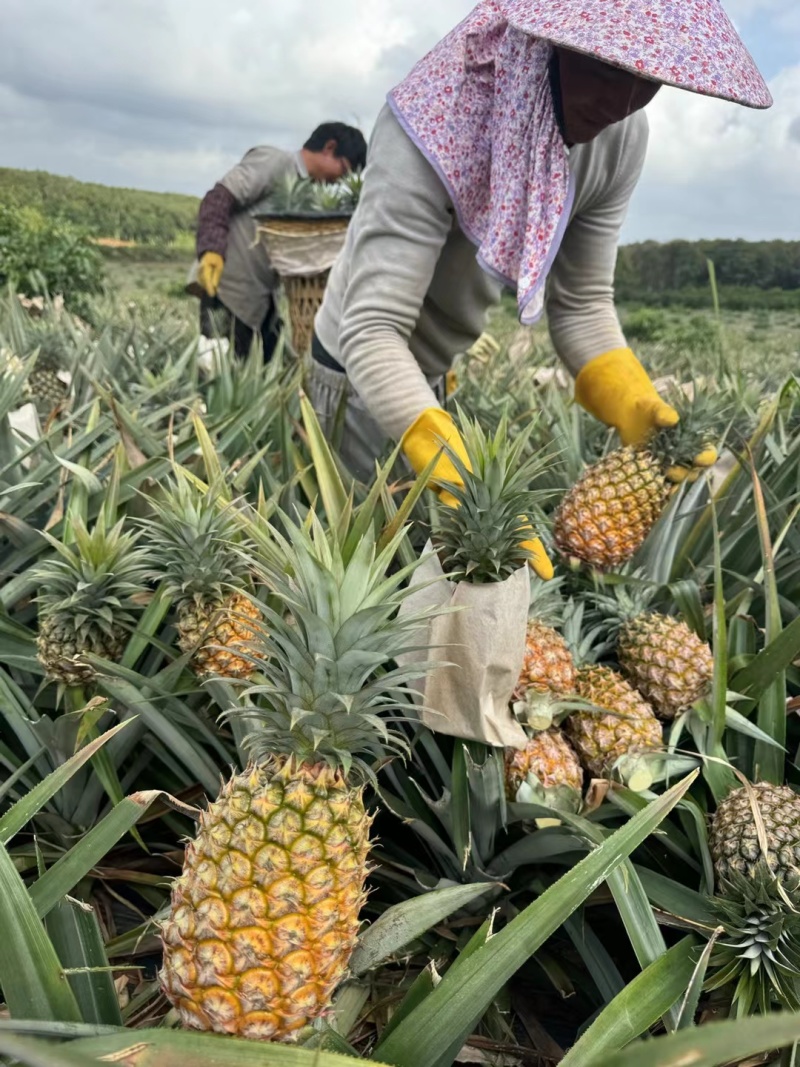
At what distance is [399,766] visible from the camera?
769 millimetres

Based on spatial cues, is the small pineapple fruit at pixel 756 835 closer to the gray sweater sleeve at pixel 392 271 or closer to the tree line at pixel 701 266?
the gray sweater sleeve at pixel 392 271

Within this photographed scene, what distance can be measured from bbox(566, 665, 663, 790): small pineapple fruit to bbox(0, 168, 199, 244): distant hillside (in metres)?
3.35

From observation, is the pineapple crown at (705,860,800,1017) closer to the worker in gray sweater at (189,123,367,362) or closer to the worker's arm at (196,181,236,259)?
the worker in gray sweater at (189,123,367,362)

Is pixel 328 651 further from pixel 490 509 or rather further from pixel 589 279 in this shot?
pixel 589 279

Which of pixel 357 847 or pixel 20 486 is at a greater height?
pixel 20 486

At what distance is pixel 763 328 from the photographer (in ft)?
12.1

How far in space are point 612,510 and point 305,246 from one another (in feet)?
5.64

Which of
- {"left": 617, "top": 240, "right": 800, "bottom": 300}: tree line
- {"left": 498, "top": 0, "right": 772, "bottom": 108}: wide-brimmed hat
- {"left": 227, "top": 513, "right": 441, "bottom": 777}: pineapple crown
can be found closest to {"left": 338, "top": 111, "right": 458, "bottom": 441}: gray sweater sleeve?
{"left": 498, "top": 0, "right": 772, "bottom": 108}: wide-brimmed hat

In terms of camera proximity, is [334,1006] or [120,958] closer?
[334,1006]

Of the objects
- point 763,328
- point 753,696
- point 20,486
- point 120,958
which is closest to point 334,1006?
point 120,958

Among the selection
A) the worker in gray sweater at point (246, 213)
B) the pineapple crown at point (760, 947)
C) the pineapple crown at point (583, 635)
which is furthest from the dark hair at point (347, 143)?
the pineapple crown at point (760, 947)

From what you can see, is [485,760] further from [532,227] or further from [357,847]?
[532,227]

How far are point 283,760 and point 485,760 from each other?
0.23 meters

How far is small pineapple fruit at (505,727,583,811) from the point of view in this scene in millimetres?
706
